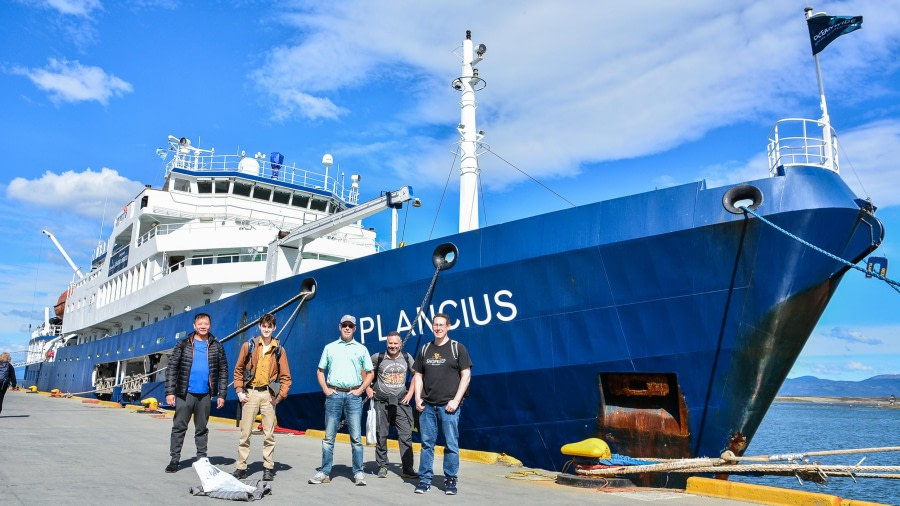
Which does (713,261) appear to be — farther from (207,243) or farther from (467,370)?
(207,243)

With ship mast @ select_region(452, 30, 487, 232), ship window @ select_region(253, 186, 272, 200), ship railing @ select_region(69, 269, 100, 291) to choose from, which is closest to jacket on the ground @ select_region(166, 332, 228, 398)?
ship mast @ select_region(452, 30, 487, 232)

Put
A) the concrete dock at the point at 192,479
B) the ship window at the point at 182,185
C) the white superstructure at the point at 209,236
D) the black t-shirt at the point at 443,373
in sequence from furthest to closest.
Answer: the ship window at the point at 182,185 < the white superstructure at the point at 209,236 < the black t-shirt at the point at 443,373 < the concrete dock at the point at 192,479

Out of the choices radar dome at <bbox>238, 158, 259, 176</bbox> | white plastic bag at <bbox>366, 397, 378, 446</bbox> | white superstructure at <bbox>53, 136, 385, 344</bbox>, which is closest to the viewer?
white plastic bag at <bbox>366, 397, 378, 446</bbox>

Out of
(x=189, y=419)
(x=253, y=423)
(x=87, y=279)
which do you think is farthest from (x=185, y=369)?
(x=87, y=279)

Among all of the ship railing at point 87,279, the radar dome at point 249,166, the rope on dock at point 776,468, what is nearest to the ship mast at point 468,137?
the rope on dock at point 776,468

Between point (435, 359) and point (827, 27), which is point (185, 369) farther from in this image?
point (827, 27)

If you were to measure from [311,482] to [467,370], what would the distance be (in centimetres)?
173

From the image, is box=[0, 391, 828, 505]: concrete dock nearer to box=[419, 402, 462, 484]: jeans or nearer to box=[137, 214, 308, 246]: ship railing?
box=[419, 402, 462, 484]: jeans

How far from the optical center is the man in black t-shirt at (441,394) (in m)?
5.56

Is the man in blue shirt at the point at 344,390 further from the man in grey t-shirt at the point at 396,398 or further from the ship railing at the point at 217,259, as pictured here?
the ship railing at the point at 217,259

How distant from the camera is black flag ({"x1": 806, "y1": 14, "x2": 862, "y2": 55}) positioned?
8016mm

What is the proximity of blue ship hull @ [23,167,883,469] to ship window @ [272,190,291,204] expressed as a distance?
11520 millimetres

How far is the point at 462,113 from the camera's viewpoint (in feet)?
38.8

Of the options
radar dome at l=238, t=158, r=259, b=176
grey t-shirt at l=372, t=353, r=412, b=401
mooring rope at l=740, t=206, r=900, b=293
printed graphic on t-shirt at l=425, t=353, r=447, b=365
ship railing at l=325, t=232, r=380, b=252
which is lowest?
grey t-shirt at l=372, t=353, r=412, b=401
